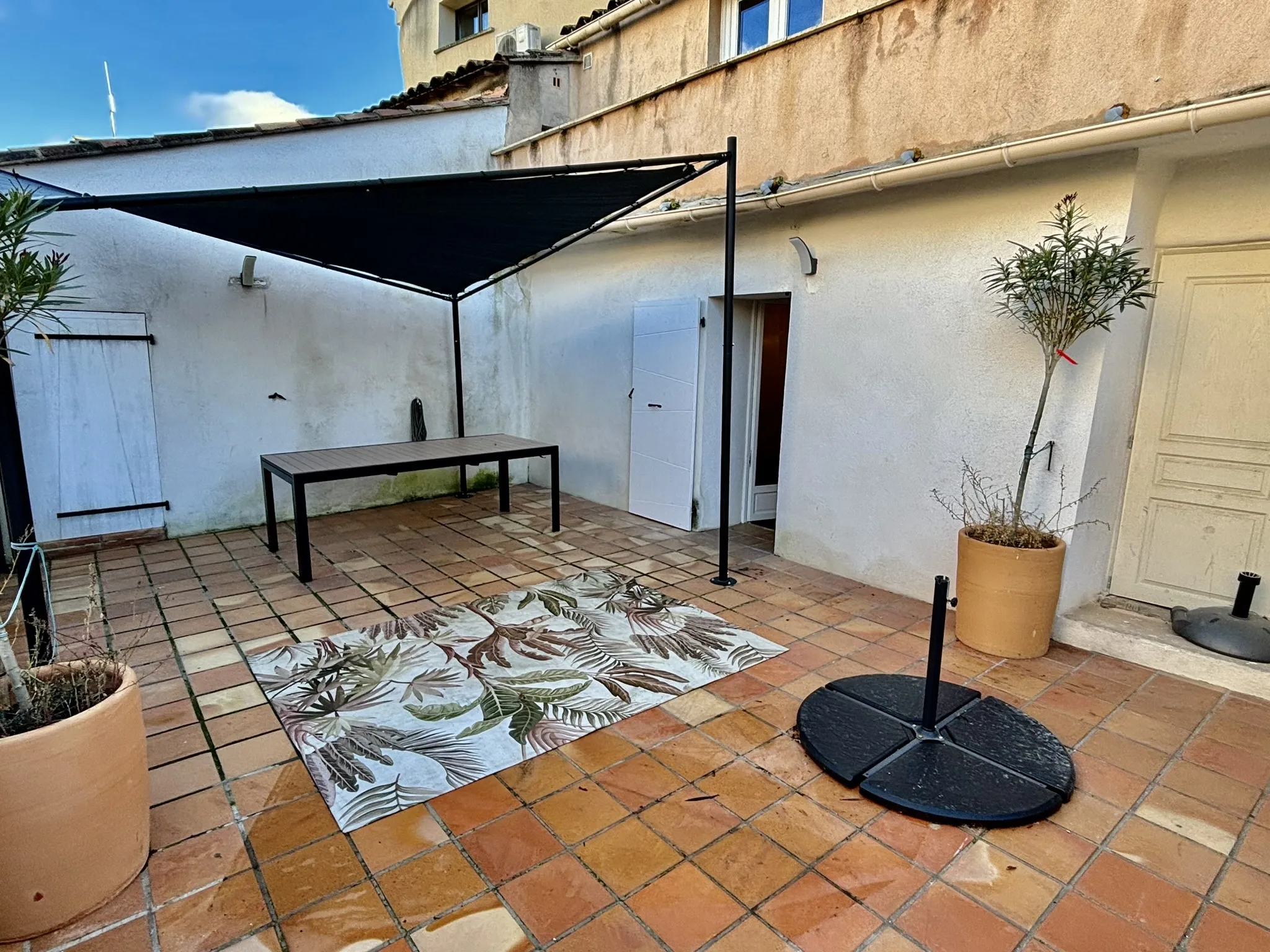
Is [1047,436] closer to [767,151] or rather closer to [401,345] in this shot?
[767,151]

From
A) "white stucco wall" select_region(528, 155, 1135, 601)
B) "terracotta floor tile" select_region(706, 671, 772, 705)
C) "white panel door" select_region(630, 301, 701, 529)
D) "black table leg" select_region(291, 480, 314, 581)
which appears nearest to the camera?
"terracotta floor tile" select_region(706, 671, 772, 705)

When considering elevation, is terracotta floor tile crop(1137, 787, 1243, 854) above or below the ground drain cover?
below

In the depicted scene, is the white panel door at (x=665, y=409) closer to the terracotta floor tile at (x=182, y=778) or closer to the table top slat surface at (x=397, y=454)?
the table top slat surface at (x=397, y=454)

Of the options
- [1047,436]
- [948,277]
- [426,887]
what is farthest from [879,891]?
→ [948,277]

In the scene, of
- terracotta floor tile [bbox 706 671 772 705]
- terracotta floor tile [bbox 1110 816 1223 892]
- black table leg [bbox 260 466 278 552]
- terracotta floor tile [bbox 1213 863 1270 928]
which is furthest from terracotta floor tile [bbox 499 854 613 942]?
black table leg [bbox 260 466 278 552]

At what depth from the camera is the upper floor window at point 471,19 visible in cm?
1028

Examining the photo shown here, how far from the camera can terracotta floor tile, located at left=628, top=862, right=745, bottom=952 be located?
5.90ft

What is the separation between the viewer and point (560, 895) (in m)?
1.93

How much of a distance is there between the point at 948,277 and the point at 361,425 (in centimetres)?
536

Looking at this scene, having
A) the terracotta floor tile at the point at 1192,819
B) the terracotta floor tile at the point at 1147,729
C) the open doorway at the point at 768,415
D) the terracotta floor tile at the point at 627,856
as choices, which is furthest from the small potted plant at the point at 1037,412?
the open doorway at the point at 768,415

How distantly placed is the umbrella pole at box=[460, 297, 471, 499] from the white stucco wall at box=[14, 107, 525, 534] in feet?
0.32

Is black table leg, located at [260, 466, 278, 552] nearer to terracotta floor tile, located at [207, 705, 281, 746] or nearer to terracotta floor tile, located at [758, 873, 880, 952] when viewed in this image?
terracotta floor tile, located at [207, 705, 281, 746]

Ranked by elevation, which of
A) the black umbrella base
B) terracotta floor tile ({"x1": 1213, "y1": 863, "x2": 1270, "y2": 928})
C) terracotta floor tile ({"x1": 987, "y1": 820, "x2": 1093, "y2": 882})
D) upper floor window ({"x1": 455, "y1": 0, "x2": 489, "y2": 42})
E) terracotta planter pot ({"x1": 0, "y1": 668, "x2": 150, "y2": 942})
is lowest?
terracotta floor tile ({"x1": 1213, "y1": 863, "x2": 1270, "y2": 928})

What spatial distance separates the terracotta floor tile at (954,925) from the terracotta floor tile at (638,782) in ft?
2.83
